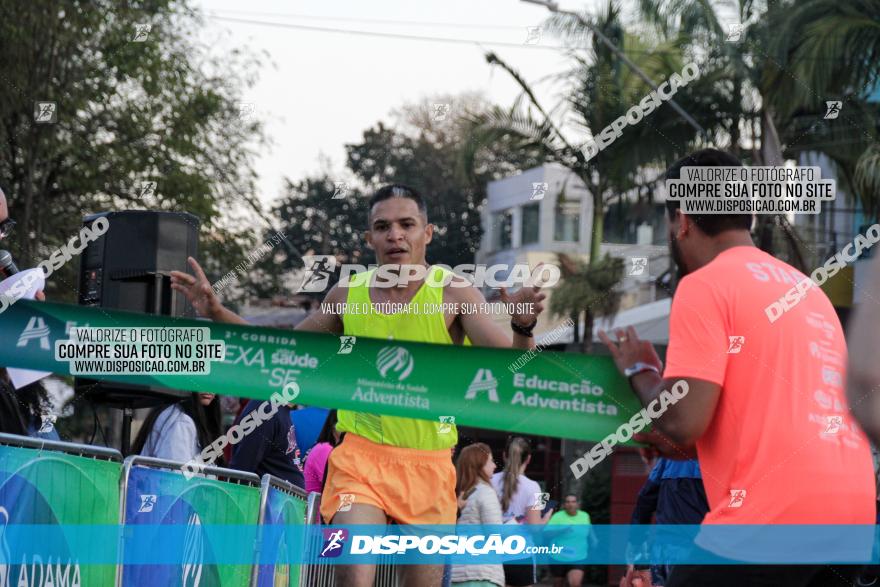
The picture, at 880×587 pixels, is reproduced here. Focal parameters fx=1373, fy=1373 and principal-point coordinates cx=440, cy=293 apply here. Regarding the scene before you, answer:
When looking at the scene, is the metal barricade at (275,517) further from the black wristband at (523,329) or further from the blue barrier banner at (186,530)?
the black wristband at (523,329)

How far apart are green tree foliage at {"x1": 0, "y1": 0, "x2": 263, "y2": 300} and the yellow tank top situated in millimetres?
15117

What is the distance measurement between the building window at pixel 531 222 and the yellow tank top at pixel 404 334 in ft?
125

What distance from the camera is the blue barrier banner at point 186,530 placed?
5824mm

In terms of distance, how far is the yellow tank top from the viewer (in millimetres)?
6039

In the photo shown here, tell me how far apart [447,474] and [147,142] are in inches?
693

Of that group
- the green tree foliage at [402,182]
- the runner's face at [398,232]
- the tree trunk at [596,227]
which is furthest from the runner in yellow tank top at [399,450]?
the green tree foliage at [402,182]

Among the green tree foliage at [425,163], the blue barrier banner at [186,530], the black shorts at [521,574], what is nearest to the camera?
the blue barrier banner at [186,530]

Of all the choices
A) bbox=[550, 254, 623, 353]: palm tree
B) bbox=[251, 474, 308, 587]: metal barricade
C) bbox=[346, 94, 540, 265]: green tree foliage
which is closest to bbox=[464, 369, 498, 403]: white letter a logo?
bbox=[251, 474, 308, 587]: metal barricade

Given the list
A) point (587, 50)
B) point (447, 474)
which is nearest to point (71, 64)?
point (587, 50)

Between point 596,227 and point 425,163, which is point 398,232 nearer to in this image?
point 596,227

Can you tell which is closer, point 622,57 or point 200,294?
point 200,294

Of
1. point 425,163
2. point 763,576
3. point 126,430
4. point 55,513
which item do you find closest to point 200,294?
point 55,513

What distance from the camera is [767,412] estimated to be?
3.75m

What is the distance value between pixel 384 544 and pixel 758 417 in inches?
102
